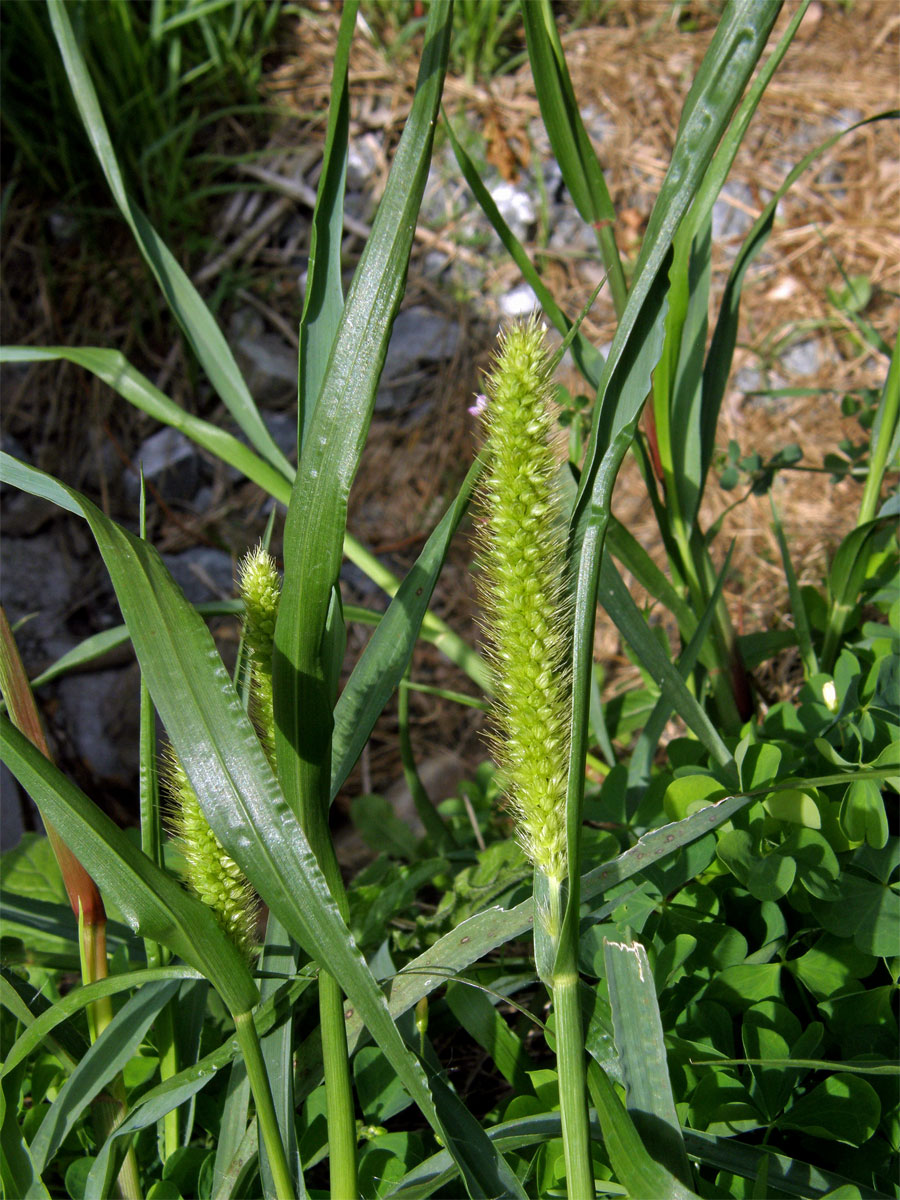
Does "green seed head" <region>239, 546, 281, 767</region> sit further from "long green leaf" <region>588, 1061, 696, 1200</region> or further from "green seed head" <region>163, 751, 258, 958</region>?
"long green leaf" <region>588, 1061, 696, 1200</region>

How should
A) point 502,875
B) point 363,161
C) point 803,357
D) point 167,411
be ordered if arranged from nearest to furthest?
point 502,875
point 167,411
point 803,357
point 363,161

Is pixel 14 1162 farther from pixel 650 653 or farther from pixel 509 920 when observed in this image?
pixel 650 653

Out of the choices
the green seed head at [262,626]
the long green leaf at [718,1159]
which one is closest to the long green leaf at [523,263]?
the green seed head at [262,626]

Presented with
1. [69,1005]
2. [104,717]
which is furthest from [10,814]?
[69,1005]

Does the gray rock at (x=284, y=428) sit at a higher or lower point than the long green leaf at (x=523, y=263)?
higher

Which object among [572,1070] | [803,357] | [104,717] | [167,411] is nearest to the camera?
[572,1070]

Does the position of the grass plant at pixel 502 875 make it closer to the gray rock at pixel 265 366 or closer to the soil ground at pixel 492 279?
the soil ground at pixel 492 279

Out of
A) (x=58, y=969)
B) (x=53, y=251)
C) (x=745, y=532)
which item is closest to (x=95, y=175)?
(x=53, y=251)

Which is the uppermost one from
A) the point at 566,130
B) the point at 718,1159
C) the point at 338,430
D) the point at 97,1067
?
the point at 566,130

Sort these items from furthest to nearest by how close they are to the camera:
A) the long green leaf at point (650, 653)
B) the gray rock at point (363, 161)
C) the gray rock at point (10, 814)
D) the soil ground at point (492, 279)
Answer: the gray rock at point (363, 161) → the soil ground at point (492, 279) → the gray rock at point (10, 814) → the long green leaf at point (650, 653)
